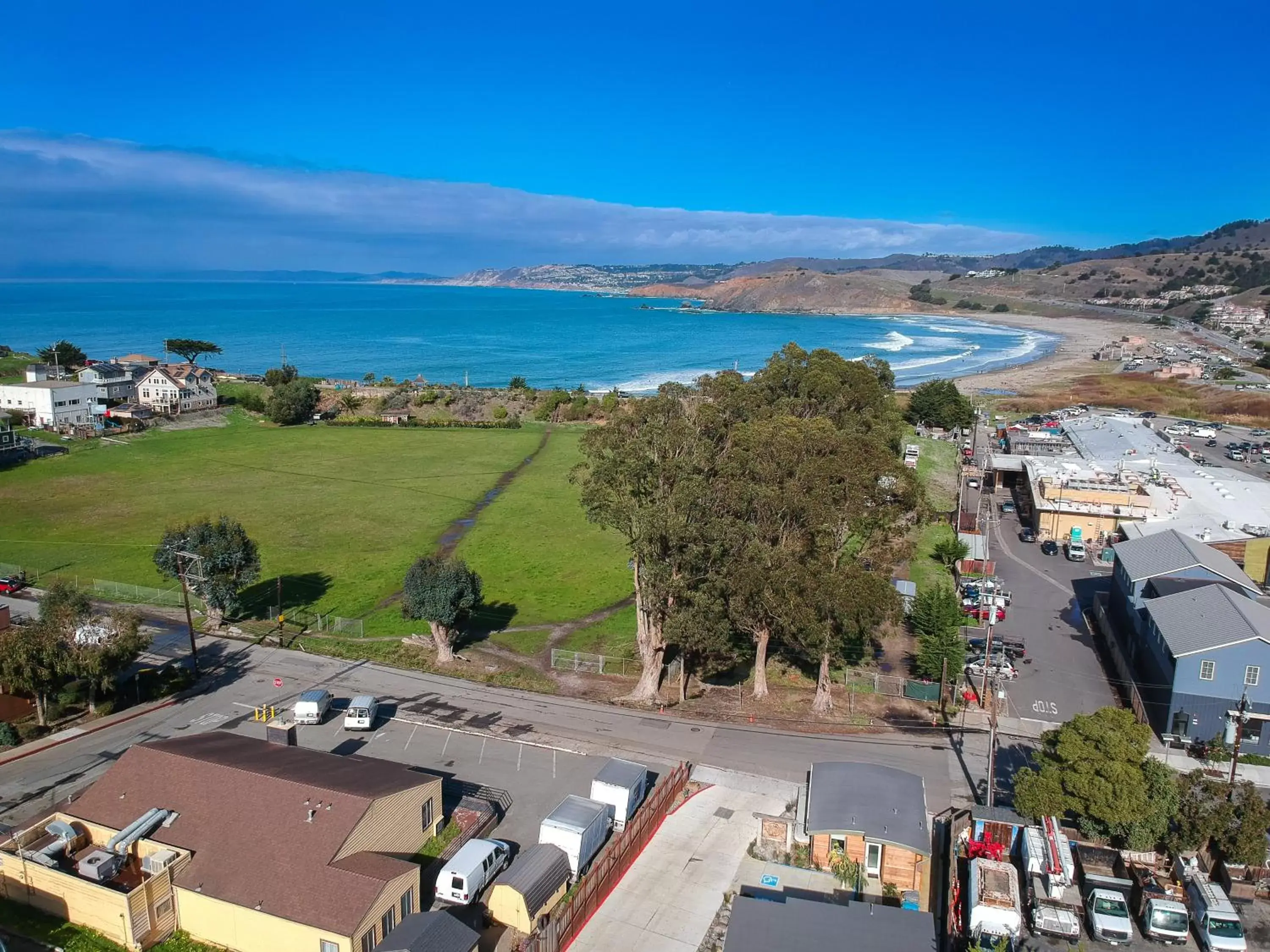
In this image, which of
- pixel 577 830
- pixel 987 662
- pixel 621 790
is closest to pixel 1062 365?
pixel 987 662

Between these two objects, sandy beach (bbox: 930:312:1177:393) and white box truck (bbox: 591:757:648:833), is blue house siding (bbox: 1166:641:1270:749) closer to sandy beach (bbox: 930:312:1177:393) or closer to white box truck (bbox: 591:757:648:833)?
white box truck (bbox: 591:757:648:833)

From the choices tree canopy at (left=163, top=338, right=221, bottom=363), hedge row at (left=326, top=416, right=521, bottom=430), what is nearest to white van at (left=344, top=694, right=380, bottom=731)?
hedge row at (left=326, top=416, right=521, bottom=430)

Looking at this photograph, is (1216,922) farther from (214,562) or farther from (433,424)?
(433,424)

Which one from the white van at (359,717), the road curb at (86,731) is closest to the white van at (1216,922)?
the white van at (359,717)

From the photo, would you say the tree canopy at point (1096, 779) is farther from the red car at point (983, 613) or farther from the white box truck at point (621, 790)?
the red car at point (983, 613)

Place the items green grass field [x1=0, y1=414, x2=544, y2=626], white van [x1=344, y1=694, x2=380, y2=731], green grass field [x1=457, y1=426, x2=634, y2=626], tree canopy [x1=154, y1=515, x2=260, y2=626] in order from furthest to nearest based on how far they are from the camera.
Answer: green grass field [x1=0, y1=414, x2=544, y2=626]
green grass field [x1=457, y1=426, x2=634, y2=626]
tree canopy [x1=154, y1=515, x2=260, y2=626]
white van [x1=344, y1=694, x2=380, y2=731]

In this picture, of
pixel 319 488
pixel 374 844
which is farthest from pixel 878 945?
pixel 319 488
